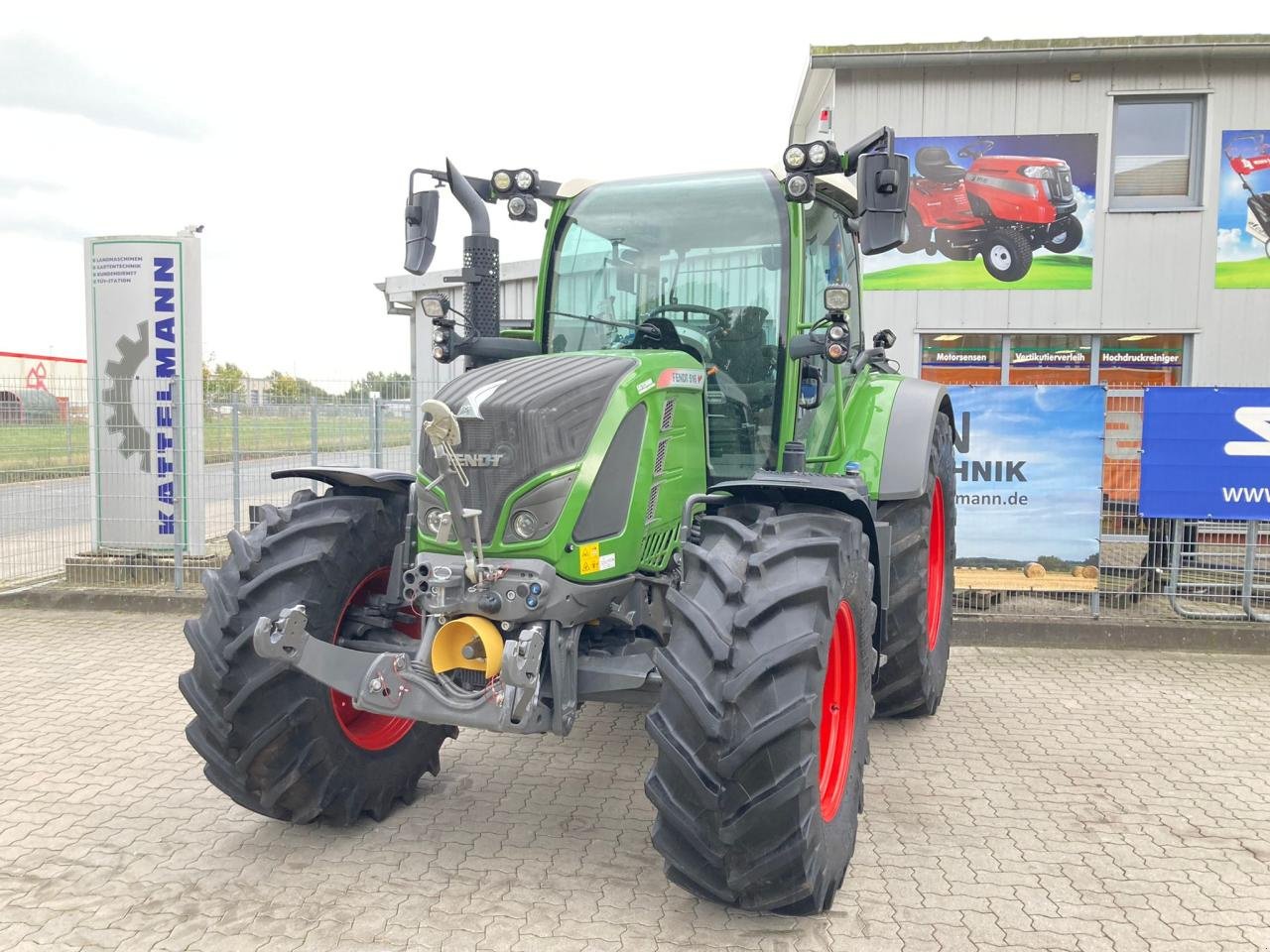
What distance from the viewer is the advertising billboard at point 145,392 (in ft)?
26.6

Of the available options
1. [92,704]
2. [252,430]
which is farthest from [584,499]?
[252,430]

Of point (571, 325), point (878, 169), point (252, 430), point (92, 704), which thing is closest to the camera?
point (878, 169)

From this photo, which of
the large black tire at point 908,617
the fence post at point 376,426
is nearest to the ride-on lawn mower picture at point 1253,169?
the large black tire at point 908,617

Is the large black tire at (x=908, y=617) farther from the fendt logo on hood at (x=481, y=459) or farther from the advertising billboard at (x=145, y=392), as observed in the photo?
the advertising billboard at (x=145, y=392)

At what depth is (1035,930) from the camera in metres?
3.11

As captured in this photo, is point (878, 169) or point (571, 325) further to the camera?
point (571, 325)

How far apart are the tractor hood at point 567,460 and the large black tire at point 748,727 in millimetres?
355

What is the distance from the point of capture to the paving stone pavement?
10.1 feet

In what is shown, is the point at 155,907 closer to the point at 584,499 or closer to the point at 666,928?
the point at 666,928

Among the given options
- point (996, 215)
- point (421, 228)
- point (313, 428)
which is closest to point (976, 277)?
point (996, 215)

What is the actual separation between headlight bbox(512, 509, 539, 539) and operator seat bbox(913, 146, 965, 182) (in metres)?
7.77

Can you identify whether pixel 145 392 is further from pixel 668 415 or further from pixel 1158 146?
pixel 1158 146

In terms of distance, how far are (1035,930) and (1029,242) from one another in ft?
25.9

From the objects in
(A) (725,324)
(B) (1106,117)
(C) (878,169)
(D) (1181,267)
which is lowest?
(A) (725,324)
